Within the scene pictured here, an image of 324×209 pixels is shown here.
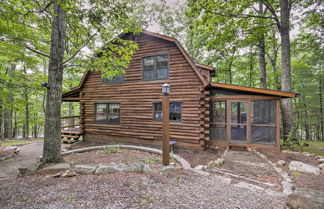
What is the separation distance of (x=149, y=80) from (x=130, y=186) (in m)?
6.24

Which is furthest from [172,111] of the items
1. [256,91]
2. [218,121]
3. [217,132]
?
[256,91]

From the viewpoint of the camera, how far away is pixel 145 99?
27.4 ft

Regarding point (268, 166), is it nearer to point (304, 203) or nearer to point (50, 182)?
point (304, 203)

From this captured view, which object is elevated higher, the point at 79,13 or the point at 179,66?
the point at 79,13

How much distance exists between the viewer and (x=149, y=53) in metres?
8.34

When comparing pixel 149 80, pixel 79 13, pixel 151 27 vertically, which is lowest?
pixel 149 80

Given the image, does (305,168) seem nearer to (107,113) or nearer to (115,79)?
(115,79)

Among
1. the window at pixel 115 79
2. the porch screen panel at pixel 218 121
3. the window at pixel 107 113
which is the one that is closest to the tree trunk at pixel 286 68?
the porch screen panel at pixel 218 121

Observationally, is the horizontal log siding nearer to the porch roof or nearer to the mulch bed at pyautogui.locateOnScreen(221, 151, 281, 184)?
the porch roof

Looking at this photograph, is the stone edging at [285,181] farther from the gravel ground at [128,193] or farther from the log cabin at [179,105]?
the log cabin at [179,105]

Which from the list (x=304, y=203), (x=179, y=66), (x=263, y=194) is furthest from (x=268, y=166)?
(x=179, y=66)

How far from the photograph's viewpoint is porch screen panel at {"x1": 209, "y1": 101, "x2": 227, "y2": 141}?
7.28m

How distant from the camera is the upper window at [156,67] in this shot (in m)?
8.02

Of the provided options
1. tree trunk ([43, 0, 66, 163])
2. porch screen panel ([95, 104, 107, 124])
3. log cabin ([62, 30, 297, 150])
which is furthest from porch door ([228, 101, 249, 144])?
porch screen panel ([95, 104, 107, 124])
